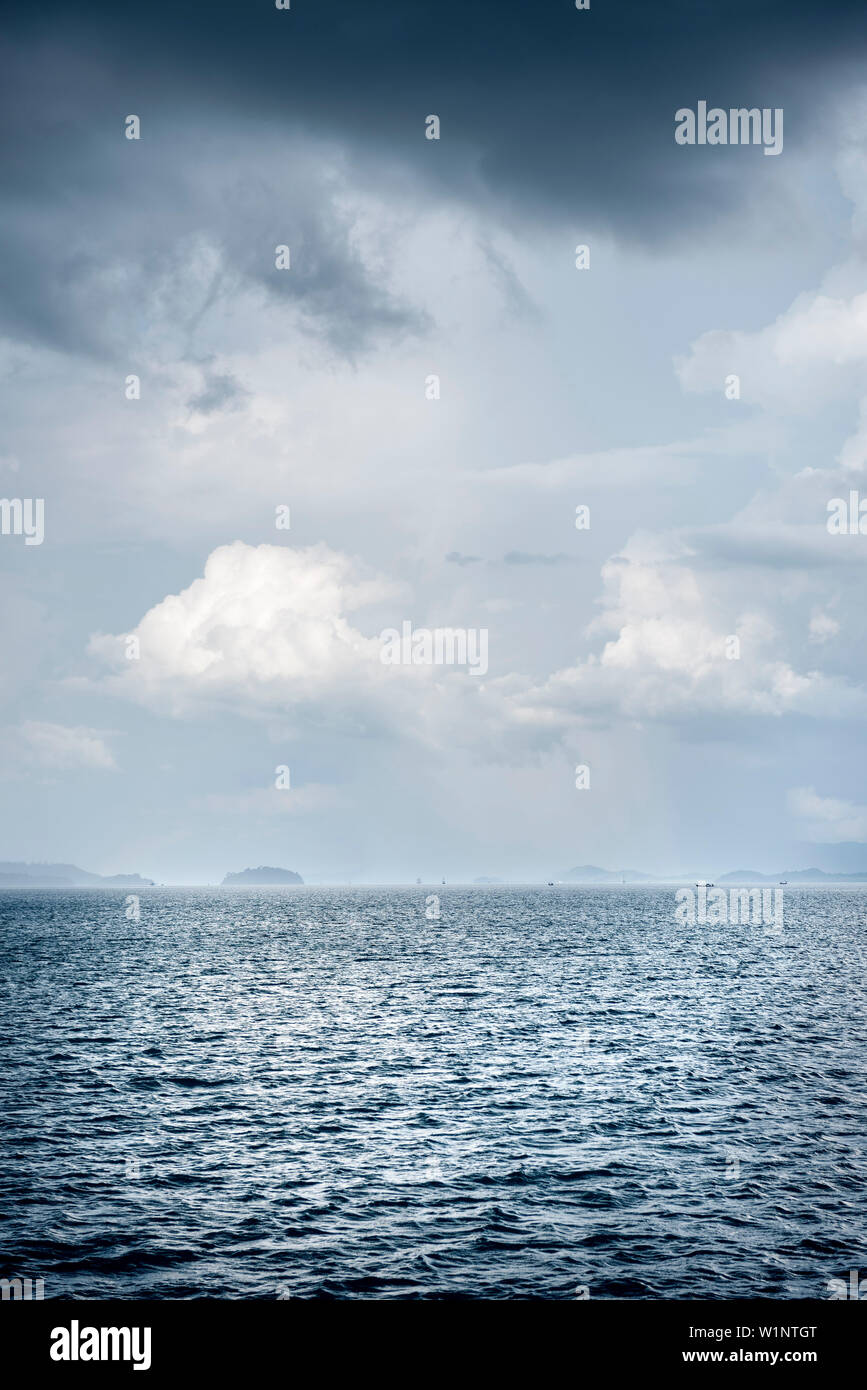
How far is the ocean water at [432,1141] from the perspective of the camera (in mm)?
28672

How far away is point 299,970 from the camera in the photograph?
11088 centimetres

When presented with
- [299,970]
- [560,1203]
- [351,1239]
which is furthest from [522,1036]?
[299,970]

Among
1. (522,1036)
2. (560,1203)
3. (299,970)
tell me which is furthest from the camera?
(299,970)

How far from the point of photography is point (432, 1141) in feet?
136

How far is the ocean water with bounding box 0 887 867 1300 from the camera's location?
2867 cm

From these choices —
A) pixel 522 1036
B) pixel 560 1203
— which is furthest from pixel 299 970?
pixel 560 1203

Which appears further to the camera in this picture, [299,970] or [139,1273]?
[299,970]
